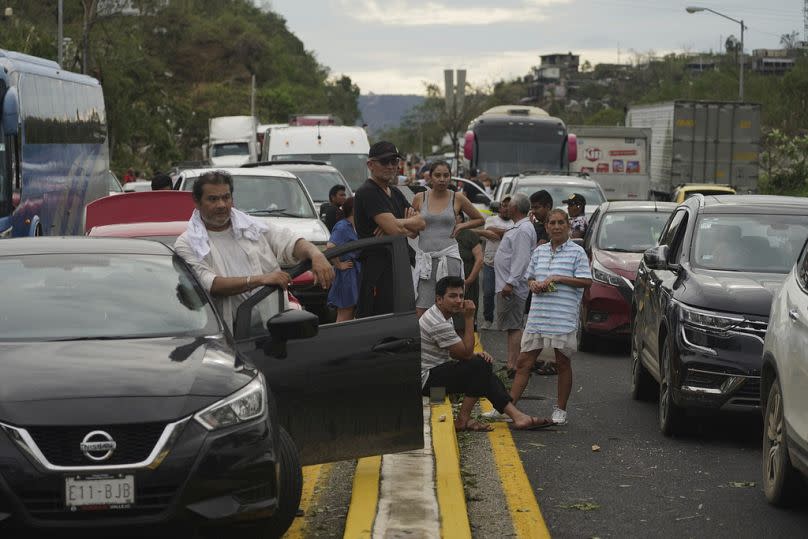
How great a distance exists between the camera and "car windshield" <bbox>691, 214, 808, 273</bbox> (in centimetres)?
1108

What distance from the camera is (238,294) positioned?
8.02 m

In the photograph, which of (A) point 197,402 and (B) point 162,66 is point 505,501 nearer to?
(A) point 197,402

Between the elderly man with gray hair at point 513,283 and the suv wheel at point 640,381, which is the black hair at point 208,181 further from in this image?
the elderly man with gray hair at point 513,283

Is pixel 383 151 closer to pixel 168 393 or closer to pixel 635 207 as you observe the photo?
pixel 168 393

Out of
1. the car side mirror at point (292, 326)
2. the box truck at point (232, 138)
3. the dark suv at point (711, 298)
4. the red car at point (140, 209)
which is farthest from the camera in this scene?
the box truck at point (232, 138)

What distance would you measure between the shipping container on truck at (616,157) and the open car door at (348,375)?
32.4m

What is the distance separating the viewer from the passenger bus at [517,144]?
36.5 metres

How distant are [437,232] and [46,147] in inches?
448

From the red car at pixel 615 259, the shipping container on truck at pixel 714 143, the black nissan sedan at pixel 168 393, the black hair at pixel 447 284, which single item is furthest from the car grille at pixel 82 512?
the shipping container on truck at pixel 714 143

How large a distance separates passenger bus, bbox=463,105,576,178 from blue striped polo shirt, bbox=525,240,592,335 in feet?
82.0

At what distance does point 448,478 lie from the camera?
8.30 m

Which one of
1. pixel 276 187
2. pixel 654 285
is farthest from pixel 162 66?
pixel 654 285

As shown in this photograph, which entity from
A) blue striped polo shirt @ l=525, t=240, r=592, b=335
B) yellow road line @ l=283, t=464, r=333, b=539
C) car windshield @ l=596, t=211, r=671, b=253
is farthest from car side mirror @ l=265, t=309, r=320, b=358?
car windshield @ l=596, t=211, r=671, b=253

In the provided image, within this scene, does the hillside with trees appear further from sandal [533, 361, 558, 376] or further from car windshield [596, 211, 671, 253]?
sandal [533, 361, 558, 376]
